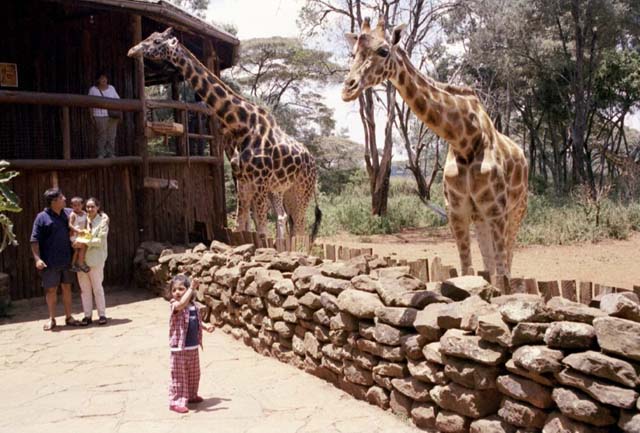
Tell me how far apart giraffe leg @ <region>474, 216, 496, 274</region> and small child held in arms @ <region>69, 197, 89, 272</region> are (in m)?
4.94

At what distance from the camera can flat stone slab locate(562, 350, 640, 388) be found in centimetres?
298

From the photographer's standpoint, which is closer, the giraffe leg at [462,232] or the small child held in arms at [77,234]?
the giraffe leg at [462,232]

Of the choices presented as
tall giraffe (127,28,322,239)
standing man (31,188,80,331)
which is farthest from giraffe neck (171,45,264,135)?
standing man (31,188,80,331)

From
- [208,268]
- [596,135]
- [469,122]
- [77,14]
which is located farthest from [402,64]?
[596,135]

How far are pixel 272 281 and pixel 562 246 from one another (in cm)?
933

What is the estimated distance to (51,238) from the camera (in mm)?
7801

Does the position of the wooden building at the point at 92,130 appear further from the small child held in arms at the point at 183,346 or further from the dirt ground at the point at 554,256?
the small child held in arms at the point at 183,346

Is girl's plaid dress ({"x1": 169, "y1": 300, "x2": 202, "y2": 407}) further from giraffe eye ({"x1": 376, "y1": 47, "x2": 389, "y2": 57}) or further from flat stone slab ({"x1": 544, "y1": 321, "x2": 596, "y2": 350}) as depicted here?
flat stone slab ({"x1": 544, "y1": 321, "x2": 596, "y2": 350})

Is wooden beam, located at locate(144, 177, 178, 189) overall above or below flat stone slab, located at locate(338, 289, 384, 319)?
above

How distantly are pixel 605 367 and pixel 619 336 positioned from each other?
0.54ft

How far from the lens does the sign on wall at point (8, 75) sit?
36.9 feet

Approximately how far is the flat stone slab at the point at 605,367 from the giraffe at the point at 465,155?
1.90 meters

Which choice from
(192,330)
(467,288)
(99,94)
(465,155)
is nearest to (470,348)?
(467,288)

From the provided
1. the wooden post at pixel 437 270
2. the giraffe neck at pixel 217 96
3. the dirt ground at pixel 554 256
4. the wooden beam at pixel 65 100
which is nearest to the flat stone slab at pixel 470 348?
the wooden post at pixel 437 270
